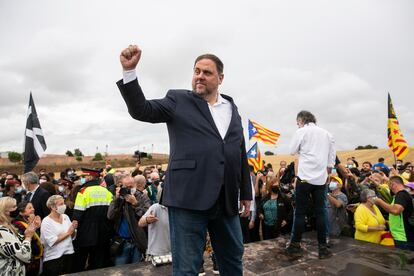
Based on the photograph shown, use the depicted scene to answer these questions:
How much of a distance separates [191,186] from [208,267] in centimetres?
242

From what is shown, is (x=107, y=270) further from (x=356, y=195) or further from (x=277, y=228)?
(x=356, y=195)

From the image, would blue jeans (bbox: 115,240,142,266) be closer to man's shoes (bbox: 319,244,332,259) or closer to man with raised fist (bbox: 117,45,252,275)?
man's shoes (bbox: 319,244,332,259)

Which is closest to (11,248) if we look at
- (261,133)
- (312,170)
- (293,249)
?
(293,249)

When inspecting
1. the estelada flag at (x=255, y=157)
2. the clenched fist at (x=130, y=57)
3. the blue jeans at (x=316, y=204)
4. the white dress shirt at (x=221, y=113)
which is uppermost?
the clenched fist at (x=130, y=57)

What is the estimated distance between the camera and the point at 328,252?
403 centimetres

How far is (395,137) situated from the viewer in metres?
9.45

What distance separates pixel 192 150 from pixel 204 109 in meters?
0.33

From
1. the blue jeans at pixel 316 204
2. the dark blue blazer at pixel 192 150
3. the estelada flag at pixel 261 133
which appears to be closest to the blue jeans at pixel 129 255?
the blue jeans at pixel 316 204

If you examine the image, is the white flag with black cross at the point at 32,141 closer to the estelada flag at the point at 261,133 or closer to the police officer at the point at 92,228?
the police officer at the point at 92,228

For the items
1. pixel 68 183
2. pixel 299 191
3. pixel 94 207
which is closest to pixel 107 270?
pixel 94 207

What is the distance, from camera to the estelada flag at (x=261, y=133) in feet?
35.8

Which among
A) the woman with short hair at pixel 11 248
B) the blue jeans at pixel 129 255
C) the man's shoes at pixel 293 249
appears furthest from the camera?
the blue jeans at pixel 129 255

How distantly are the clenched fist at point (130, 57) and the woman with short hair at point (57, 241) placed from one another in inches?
149

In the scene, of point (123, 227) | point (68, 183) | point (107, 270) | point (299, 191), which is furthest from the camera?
point (68, 183)
